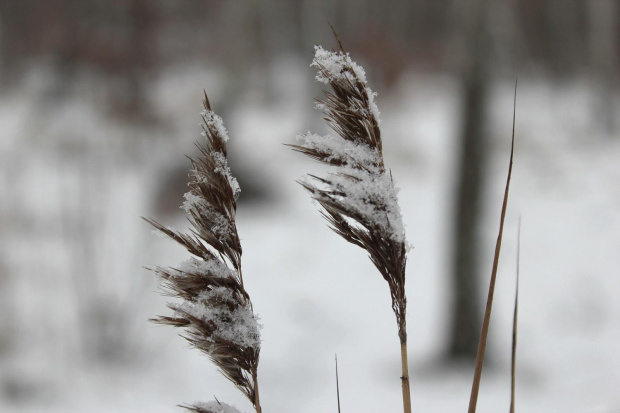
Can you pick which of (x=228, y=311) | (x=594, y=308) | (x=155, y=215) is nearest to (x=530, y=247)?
(x=594, y=308)

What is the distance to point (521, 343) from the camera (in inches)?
232

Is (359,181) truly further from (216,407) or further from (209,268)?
(216,407)

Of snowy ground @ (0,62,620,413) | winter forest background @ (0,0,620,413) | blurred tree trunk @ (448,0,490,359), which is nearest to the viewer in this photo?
snowy ground @ (0,62,620,413)

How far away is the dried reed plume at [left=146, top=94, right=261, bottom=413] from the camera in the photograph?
65 cm

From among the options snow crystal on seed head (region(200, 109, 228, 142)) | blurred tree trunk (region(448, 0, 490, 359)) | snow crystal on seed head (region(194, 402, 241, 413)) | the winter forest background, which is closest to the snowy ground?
the winter forest background

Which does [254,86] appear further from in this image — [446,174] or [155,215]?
[155,215]

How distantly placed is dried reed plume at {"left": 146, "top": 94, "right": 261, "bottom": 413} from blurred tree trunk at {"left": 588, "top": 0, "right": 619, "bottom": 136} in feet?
47.7

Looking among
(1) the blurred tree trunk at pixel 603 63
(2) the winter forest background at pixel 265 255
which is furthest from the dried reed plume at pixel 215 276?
(1) the blurred tree trunk at pixel 603 63

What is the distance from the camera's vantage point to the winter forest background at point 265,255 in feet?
15.7

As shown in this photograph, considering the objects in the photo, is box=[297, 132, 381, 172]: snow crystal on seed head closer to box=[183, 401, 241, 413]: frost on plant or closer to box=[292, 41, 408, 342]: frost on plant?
box=[292, 41, 408, 342]: frost on plant

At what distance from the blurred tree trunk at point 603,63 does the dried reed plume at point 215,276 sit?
47.7ft

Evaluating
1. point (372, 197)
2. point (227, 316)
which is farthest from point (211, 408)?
point (372, 197)

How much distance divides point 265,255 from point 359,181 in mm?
7507

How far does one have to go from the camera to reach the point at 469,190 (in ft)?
17.1
